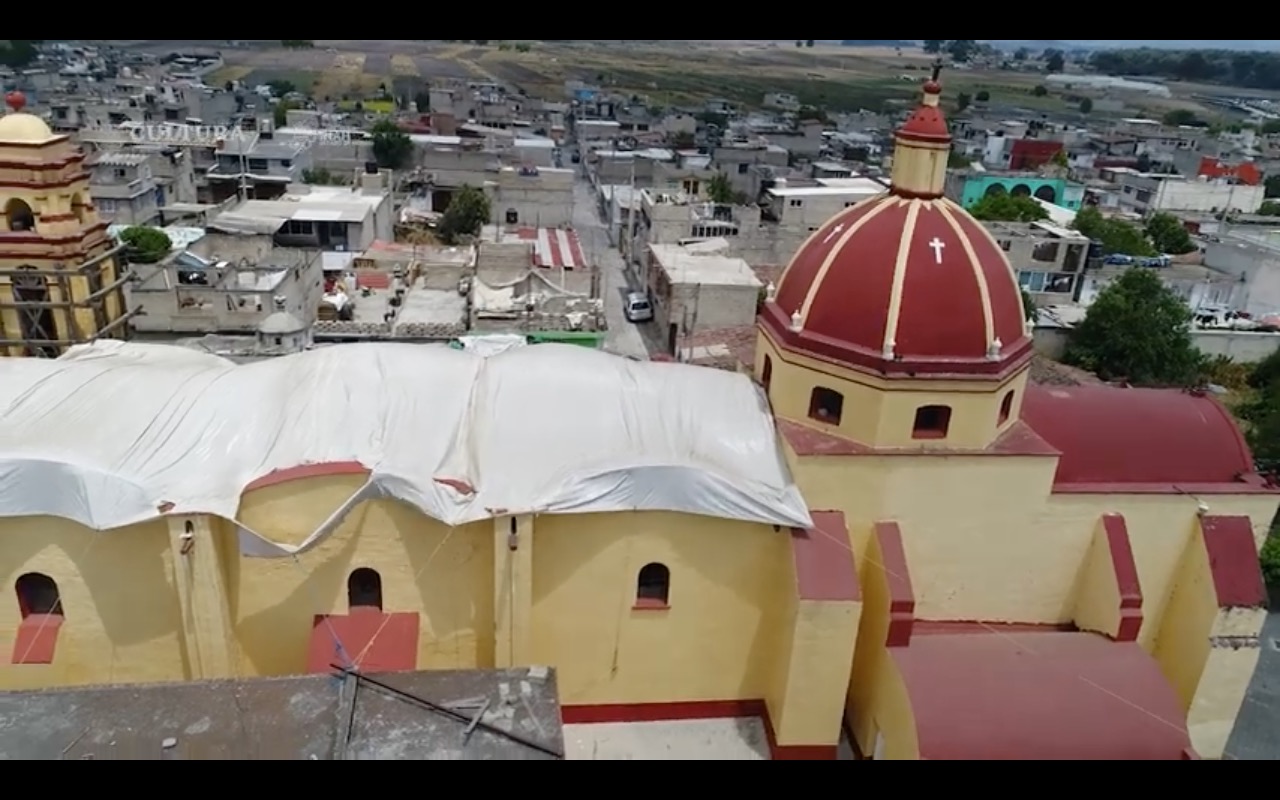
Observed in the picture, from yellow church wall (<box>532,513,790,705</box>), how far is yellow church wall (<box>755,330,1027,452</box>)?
2.09m

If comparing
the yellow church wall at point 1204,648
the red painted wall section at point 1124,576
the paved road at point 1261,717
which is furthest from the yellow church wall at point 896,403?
the paved road at point 1261,717

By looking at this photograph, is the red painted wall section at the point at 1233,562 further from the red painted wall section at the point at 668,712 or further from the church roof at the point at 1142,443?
the red painted wall section at the point at 668,712

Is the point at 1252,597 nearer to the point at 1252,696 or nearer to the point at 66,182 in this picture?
the point at 1252,696

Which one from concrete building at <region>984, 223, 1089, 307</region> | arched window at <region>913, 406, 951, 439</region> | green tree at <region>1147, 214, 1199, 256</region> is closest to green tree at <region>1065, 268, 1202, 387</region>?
concrete building at <region>984, 223, 1089, 307</region>

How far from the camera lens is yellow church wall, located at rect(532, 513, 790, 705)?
13.5 m

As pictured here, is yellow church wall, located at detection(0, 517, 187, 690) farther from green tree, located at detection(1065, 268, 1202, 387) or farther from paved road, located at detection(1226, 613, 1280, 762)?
green tree, located at detection(1065, 268, 1202, 387)

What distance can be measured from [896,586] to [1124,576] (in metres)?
3.68

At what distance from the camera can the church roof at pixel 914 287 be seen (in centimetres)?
1355

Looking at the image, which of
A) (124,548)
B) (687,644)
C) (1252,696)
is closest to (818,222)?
(1252,696)

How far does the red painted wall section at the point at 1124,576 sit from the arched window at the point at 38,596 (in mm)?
15629

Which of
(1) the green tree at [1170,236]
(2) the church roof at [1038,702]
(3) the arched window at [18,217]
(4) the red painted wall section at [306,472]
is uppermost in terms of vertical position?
(3) the arched window at [18,217]

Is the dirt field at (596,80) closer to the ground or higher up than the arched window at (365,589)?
closer to the ground

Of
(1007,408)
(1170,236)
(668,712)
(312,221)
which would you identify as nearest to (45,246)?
(668,712)

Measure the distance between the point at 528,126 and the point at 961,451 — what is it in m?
80.8
